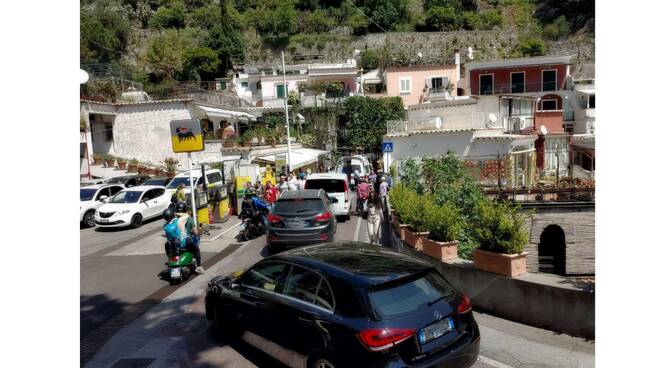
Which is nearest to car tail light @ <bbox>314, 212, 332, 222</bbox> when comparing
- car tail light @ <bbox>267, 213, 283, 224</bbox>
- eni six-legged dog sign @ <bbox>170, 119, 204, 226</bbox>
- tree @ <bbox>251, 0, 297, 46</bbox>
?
car tail light @ <bbox>267, 213, 283, 224</bbox>

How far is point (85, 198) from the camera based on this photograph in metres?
18.2

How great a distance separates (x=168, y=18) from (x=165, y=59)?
85.3ft

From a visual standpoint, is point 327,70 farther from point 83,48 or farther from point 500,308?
point 500,308

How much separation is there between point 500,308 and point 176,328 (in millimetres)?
4971

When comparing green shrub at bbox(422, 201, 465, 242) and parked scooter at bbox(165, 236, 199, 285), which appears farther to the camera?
parked scooter at bbox(165, 236, 199, 285)

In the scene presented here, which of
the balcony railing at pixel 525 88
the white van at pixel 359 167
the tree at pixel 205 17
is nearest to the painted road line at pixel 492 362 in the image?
the white van at pixel 359 167

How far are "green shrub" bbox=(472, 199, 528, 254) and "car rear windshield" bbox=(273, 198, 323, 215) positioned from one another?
495cm

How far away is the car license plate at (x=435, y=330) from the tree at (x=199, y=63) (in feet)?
180

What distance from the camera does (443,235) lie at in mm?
7949

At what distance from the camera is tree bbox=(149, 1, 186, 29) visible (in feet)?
240

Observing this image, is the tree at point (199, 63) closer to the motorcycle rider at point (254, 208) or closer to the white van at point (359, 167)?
the white van at point (359, 167)

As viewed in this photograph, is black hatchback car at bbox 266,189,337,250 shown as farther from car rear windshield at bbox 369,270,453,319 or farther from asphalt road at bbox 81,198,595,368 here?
car rear windshield at bbox 369,270,453,319

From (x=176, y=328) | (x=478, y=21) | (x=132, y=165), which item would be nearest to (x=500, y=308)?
(x=176, y=328)

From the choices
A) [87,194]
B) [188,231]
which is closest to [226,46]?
[87,194]
